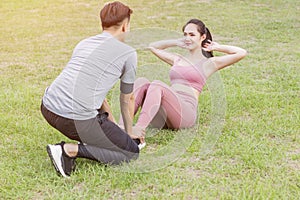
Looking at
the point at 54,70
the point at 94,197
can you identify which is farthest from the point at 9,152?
the point at 54,70

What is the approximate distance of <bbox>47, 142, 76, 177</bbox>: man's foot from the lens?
2887 mm

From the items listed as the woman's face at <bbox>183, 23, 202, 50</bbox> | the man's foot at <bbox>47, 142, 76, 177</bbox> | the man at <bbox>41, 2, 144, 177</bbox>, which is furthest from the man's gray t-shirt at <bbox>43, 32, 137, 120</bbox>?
the woman's face at <bbox>183, 23, 202, 50</bbox>

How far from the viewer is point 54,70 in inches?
233

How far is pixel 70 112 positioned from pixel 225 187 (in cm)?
106

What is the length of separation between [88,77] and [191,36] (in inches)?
48.9

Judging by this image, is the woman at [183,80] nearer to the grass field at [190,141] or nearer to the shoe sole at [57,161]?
the grass field at [190,141]

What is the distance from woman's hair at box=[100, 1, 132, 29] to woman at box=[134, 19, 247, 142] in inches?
31.5

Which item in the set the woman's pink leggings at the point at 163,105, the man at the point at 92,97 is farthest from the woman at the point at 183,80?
the man at the point at 92,97

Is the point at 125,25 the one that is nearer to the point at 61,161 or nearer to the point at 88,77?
the point at 88,77

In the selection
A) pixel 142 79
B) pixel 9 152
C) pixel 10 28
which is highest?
pixel 142 79

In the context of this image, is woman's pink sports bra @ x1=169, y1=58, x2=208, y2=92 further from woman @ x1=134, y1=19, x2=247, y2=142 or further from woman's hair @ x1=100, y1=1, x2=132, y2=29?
woman's hair @ x1=100, y1=1, x2=132, y2=29

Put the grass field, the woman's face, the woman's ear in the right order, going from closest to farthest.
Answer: the grass field, the woman's ear, the woman's face

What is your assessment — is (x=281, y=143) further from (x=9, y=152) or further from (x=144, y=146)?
(x=9, y=152)

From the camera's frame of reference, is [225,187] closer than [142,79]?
Yes
